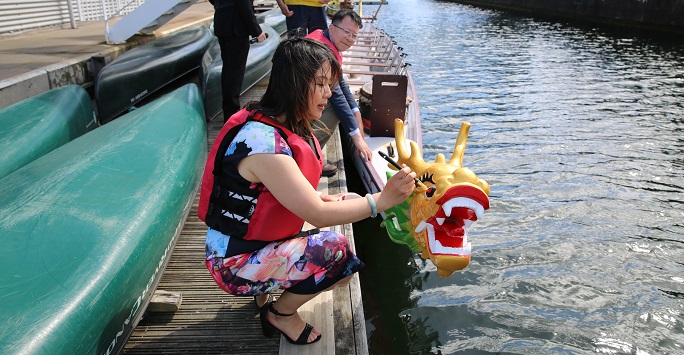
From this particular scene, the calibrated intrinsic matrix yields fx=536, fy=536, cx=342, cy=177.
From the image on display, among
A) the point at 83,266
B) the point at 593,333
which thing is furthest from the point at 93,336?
the point at 593,333

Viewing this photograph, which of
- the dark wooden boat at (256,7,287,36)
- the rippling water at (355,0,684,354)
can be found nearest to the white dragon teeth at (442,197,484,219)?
the rippling water at (355,0,684,354)

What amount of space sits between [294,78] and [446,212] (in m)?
1.06

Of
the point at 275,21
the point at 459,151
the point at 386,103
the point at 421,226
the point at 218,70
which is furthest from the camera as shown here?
the point at 275,21

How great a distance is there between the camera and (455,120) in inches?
390

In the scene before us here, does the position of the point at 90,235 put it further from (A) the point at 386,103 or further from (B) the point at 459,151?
(A) the point at 386,103

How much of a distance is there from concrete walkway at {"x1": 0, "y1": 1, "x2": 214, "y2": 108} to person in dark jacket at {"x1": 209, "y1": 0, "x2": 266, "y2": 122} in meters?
2.29

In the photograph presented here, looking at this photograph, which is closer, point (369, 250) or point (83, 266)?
point (83, 266)

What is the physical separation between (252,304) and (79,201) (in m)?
1.15

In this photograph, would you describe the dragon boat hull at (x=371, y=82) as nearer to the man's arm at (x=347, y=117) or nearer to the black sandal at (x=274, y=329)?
the man's arm at (x=347, y=117)

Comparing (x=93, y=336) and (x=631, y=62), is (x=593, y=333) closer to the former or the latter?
(x=93, y=336)

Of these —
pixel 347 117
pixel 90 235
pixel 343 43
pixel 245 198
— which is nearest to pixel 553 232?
pixel 347 117

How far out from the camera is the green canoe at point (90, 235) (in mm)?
2240

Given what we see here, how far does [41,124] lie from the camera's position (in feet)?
15.6

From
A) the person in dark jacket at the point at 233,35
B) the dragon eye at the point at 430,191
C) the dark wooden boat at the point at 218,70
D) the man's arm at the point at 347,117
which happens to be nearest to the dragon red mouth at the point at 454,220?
the dragon eye at the point at 430,191
